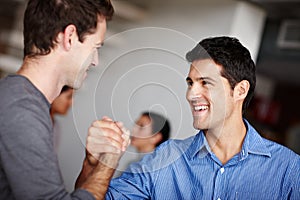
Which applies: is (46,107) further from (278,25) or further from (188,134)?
(278,25)

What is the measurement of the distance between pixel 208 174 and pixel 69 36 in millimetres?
451

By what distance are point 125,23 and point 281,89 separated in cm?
Answer: 284

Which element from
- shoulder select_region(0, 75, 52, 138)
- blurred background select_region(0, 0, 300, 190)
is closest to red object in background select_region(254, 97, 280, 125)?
blurred background select_region(0, 0, 300, 190)

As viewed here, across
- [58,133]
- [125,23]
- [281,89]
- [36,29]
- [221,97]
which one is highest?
[36,29]

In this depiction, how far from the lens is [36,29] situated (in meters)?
0.89

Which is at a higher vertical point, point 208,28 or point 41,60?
point 41,60

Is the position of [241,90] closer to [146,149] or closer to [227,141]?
[227,141]

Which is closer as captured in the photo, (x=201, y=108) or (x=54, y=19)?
(x=54, y=19)

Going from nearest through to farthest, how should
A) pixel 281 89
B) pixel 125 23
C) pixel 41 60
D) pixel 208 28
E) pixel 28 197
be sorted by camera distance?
1. pixel 28 197
2. pixel 41 60
3. pixel 208 28
4. pixel 125 23
5. pixel 281 89

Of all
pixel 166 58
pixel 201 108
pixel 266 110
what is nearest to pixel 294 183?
pixel 201 108

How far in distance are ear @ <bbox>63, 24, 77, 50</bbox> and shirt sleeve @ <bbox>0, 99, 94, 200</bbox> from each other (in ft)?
0.51

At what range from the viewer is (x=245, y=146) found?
1.07 metres

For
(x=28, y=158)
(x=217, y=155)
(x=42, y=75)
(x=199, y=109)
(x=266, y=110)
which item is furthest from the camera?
(x=266, y=110)

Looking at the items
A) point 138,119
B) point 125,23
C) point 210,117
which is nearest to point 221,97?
point 210,117
